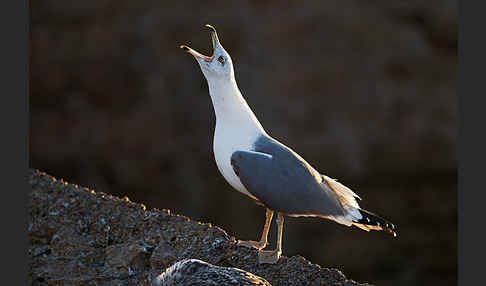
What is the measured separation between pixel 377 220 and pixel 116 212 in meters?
1.40

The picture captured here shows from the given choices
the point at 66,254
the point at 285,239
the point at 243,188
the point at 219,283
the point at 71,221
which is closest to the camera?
the point at 219,283

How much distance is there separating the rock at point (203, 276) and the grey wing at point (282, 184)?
44cm

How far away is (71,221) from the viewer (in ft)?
12.9

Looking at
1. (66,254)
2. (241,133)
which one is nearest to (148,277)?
(66,254)

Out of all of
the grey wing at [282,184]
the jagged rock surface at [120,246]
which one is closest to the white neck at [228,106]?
the grey wing at [282,184]

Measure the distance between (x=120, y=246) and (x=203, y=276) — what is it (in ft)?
3.21

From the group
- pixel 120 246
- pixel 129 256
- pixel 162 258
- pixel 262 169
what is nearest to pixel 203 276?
pixel 262 169

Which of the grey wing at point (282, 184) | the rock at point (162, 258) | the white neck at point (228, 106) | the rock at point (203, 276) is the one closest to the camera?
the rock at point (203, 276)

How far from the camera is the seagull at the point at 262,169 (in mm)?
3172

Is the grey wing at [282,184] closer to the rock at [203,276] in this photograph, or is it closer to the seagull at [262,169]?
the seagull at [262,169]

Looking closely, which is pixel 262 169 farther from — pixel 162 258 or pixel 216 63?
pixel 162 258

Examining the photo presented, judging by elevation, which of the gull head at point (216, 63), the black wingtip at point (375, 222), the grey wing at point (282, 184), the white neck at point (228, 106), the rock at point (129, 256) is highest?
the gull head at point (216, 63)

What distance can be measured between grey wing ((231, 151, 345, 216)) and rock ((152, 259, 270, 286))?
0.44 meters

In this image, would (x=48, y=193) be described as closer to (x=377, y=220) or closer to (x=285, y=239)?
(x=377, y=220)
